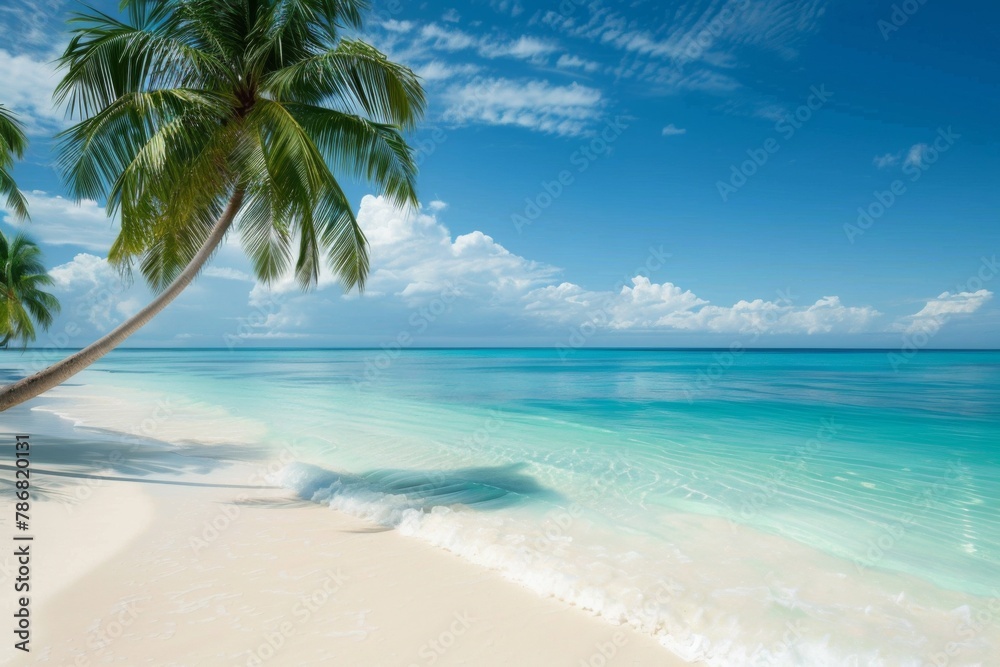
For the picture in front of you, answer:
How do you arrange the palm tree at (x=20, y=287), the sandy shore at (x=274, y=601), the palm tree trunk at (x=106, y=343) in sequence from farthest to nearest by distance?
the palm tree at (x=20, y=287)
the palm tree trunk at (x=106, y=343)
the sandy shore at (x=274, y=601)

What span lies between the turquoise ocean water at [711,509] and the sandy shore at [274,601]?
45 cm

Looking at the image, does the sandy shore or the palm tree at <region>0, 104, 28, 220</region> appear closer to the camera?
the sandy shore

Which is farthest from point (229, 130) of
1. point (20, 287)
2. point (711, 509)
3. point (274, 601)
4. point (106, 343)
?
point (20, 287)

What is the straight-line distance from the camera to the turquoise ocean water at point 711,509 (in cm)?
423

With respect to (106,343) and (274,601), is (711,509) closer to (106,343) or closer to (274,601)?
(274,601)

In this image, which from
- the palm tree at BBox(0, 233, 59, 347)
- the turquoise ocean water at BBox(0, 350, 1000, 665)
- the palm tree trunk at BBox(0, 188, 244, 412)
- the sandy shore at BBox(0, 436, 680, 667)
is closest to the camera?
the sandy shore at BBox(0, 436, 680, 667)

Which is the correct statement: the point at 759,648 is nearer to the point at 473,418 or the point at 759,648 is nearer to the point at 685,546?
the point at 685,546

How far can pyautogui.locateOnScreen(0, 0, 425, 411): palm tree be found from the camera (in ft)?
21.2

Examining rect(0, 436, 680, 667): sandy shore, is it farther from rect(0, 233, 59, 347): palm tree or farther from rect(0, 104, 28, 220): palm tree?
rect(0, 233, 59, 347): palm tree

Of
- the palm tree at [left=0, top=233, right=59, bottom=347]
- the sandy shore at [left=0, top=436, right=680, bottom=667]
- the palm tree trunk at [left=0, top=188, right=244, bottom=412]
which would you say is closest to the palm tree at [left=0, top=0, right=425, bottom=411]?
the palm tree trunk at [left=0, top=188, right=244, bottom=412]

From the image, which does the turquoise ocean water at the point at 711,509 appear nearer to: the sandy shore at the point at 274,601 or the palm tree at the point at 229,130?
the sandy shore at the point at 274,601

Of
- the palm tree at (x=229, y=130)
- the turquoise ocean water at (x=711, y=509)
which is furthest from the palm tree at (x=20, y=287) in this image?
the palm tree at (x=229, y=130)

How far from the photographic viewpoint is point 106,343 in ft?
19.8

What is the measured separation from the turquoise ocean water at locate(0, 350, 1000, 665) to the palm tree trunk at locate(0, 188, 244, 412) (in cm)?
325
